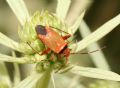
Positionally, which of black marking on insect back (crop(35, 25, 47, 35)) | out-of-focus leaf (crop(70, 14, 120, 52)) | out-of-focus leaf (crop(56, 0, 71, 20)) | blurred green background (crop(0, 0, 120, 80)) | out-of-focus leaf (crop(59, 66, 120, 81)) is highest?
blurred green background (crop(0, 0, 120, 80))

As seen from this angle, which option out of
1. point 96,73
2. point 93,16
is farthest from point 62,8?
point 93,16

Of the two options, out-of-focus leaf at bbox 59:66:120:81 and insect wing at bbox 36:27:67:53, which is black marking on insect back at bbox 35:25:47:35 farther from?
out-of-focus leaf at bbox 59:66:120:81

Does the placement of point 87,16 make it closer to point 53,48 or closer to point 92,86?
point 92,86

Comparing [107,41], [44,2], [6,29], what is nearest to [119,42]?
[107,41]

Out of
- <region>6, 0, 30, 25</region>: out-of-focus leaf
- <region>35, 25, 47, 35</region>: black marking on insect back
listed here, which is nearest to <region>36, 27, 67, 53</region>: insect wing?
<region>35, 25, 47, 35</region>: black marking on insect back

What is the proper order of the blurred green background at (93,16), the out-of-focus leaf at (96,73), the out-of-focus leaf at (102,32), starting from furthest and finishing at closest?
the blurred green background at (93,16), the out-of-focus leaf at (102,32), the out-of-focus leaf at (96,73)

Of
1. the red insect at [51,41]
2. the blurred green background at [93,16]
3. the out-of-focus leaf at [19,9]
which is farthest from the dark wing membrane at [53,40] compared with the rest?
the blurred green background at [93,16]

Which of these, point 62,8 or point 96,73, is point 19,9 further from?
point 96,73

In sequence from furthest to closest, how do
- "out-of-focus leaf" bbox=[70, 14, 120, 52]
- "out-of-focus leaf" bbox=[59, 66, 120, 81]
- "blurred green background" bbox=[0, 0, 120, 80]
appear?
"blurred green background" bbox=[0, 0, 120, 80] → "out-of-focus leaf" bbox=[70, 14, 120, 52] → "out-of-focus leaf" bbox=[59, 66, 120, 81]

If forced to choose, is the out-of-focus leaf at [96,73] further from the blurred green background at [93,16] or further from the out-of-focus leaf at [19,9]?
the blurred green background at [93,16]
